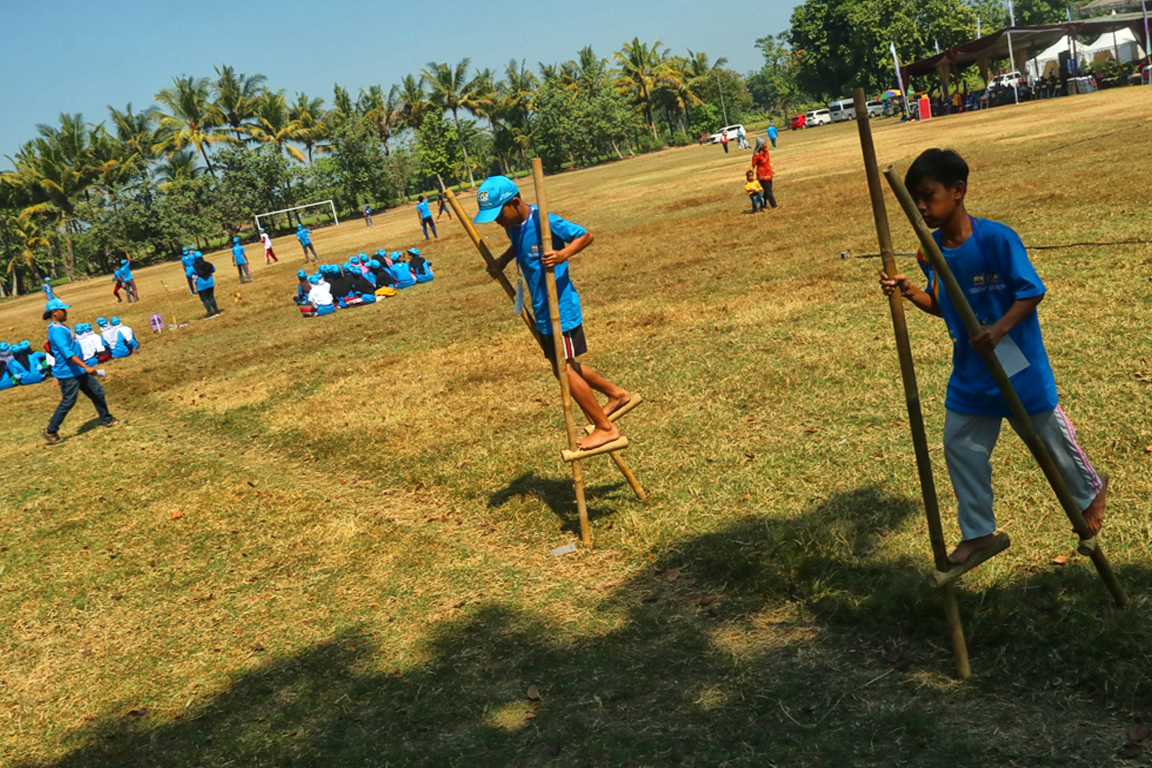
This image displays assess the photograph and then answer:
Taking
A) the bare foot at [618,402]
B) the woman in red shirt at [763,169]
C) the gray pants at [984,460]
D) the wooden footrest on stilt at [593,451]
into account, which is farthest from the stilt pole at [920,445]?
the woman in red shirt at [763,169]

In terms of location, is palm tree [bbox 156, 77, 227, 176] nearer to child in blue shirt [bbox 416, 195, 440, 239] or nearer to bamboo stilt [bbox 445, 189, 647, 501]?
child in blue shirt [bbox 416, 195, 440, 239]

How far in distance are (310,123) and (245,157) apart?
36.6ft

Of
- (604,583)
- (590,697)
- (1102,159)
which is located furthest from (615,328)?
(1102,159)

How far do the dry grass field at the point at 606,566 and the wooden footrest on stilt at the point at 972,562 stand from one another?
0.44m

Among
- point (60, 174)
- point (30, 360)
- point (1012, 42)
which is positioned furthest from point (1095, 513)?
point (60, 174)

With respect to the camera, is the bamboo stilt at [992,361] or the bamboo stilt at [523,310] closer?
the bamboo stilt at [992,361]

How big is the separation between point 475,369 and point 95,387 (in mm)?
5707

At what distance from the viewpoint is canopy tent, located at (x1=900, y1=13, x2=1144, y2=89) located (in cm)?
4928

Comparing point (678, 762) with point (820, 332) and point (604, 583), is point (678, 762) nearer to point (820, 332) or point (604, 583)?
point (604, 583)

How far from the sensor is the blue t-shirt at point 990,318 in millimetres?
3793

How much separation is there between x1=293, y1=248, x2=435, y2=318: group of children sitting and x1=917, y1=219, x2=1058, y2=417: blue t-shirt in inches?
727

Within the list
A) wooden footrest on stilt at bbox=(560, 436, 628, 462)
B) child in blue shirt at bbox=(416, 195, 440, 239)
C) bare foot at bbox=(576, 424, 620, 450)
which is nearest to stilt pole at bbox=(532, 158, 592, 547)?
wooden footrest on stilt at bbox=(560, 436, 628, 462)

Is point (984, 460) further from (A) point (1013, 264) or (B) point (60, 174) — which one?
(B) point (60, 174)

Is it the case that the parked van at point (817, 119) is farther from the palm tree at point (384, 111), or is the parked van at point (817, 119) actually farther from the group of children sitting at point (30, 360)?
the group of children sitting at point (30, 360)
